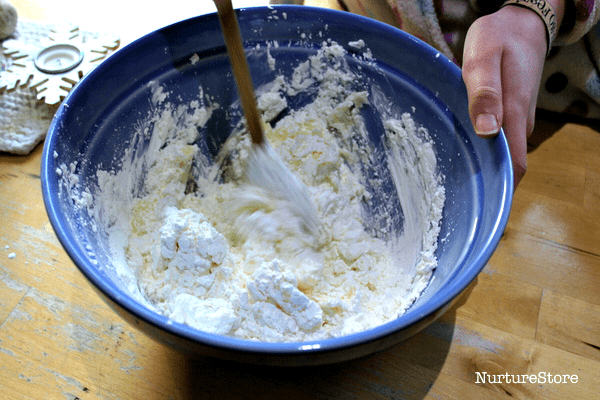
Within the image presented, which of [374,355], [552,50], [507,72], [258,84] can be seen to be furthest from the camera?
[552,50]

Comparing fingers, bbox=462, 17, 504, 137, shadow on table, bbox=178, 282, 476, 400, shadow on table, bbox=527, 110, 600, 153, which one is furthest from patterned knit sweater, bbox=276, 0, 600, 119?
shadow on table, bbox=178, 282, 476, 400

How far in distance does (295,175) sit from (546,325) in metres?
0.50

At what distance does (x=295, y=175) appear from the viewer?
818 millimetres

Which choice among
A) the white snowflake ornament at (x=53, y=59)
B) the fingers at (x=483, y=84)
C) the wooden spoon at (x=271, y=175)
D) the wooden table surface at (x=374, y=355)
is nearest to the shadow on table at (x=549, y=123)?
the wooden table surface at (x=374, y=355)

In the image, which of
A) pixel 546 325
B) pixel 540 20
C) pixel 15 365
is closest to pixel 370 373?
pixel 546 325

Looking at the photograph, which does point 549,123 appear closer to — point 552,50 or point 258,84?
point 552,50

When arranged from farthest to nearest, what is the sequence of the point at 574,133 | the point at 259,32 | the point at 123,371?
the point at 574,133 < the point at 259,32 < the point at 123,371

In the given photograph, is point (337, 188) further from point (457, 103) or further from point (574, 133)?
point (574, 133)

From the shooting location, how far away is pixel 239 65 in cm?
66

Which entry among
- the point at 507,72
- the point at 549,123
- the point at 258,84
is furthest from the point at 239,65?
the point at 549,123

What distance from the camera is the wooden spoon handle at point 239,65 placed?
2.03ft

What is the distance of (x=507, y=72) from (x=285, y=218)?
439 millimetres

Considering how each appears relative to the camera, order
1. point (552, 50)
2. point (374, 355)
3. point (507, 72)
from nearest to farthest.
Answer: point (374, 355)
point (507, 72)
point (552, 50)

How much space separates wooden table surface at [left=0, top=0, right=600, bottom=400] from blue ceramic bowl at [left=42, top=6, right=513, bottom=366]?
0.40 ft
